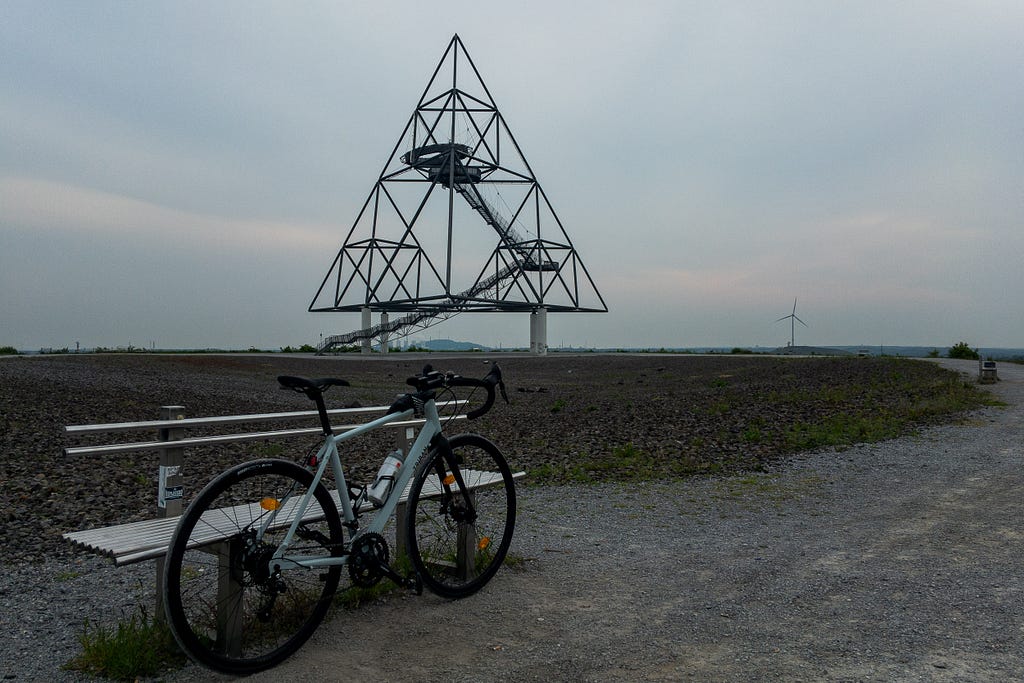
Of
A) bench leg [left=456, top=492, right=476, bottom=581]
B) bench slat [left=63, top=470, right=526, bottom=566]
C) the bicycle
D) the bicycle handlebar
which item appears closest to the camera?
bench slat [left=63, top=470, right=526, bottom=566]

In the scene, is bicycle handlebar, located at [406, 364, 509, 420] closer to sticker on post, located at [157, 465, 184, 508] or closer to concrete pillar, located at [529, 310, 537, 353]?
sticker on post, located at [157, 465, 184, 508]

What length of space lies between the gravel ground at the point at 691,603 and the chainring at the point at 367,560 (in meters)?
0.26

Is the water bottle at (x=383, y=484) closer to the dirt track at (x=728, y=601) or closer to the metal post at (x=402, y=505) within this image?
the metal post at (x=402, y=505)

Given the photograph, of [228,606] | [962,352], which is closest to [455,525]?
[228,606]

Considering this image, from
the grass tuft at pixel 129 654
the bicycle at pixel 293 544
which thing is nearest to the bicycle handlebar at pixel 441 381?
the bicycle at pixel 293 544

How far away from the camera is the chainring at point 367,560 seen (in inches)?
156

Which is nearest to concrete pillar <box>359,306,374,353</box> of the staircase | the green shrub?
the staircase

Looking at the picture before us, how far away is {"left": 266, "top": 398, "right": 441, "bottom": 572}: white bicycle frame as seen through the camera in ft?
11.8

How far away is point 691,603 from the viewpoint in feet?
14.5

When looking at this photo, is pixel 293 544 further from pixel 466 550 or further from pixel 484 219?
pixel 484 219

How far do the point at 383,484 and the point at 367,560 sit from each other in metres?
0.40

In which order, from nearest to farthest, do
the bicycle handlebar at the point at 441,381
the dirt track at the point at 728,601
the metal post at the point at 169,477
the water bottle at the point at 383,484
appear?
the dirt track at the point at 728,601, the metal post at the point at 169,477, the water bottle at the point at 383,484, the bicycle handlebar at the point at 441,381

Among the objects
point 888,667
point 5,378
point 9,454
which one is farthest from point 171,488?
point 5,378

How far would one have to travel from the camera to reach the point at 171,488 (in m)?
3.90
